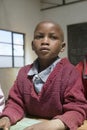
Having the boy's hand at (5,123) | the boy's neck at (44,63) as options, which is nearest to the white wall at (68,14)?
the boy's neck at (44,63)

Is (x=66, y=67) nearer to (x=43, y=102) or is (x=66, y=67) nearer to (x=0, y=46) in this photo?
(x=43, y=102)

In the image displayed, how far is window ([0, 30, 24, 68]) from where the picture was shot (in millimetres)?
4902

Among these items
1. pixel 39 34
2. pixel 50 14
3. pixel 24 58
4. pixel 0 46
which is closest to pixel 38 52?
pixel 39 34

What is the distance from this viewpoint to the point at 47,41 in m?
0.65

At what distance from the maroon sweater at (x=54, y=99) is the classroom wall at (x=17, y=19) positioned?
4110 mm

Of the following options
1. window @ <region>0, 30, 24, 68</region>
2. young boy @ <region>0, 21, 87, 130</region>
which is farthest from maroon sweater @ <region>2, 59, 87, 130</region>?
window @ <region>0, 30, 24, 68</region>

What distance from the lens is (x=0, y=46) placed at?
4.84 m

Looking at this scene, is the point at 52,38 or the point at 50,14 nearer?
the point at 52,38

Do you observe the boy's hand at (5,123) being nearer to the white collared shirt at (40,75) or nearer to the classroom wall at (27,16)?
the white collared shirt at (40,75)

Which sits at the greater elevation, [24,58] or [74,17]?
[74,17]

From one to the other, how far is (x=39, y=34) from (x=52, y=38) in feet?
0.13

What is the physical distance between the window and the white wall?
0.97 meters

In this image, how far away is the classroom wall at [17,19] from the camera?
493 cm

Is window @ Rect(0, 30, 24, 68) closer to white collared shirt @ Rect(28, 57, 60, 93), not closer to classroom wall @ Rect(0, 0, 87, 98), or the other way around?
classroom wall @ Rect(0, 0, 87, 98)
